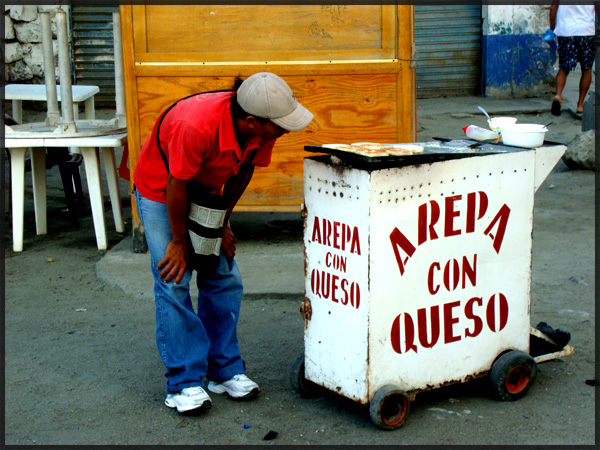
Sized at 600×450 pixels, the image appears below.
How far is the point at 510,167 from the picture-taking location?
3154 mm

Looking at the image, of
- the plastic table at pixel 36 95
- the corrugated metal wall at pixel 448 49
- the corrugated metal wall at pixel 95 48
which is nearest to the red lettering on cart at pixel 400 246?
the plastic table at pixel 36 95

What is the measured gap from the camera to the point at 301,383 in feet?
11.0

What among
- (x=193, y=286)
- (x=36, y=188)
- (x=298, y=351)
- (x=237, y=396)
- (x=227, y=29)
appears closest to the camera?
(x=237, y=396)

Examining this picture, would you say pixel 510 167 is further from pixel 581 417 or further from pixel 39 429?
pixel 39 429

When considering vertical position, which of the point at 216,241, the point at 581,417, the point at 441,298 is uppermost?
the point at 216,241

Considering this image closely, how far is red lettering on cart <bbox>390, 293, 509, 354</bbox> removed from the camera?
9.85 feet

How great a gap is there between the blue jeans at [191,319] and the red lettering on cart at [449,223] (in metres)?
0.83

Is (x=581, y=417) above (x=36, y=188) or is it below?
below

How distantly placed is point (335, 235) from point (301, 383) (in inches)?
29.6

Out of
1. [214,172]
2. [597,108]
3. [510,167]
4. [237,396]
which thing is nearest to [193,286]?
[237,396]

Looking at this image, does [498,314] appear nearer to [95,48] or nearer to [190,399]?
[190,399]

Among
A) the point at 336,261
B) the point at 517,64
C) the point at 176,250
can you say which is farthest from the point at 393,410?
the point at 517,64

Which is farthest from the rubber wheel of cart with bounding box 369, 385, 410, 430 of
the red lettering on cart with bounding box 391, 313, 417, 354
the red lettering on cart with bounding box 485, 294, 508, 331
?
the red lettering on cart with bounding box 485, 294, 508, 331

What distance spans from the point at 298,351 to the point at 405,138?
2110mm
